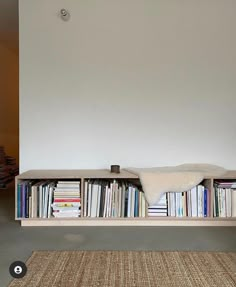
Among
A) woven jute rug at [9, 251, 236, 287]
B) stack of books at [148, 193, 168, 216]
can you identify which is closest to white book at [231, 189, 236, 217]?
stack of books at [148, 193, 168, 216]

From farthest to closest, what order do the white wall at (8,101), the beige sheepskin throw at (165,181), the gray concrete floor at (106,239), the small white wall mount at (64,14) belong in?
the white wall at (8,101)
the small white wall mount at (64,14)
the beige sheepskin throw at (165,181)
the gray concrete floor at (106,239)

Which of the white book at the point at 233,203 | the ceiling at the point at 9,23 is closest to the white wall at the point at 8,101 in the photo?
the ceiling at the point at 9,23

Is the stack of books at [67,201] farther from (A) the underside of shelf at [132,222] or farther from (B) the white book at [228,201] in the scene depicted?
(B) the white book at [228,201]

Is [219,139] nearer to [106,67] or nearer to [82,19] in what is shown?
[106,67]

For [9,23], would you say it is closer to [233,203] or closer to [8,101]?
[8,101]

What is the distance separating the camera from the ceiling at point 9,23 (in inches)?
135

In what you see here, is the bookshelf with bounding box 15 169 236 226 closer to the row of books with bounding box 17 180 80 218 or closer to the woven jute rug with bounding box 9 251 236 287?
the row of books with bounding box 17 180 80 218

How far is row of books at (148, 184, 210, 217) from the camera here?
108 inches

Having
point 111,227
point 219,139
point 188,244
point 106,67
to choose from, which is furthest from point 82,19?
point 188,244

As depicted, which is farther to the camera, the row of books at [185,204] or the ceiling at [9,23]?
the ceiling at [9,23]

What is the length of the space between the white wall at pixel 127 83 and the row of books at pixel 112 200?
0.44 metres

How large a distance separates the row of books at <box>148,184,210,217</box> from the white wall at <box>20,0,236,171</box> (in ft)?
1.50

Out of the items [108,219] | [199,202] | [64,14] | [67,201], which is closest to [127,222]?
[108,219]

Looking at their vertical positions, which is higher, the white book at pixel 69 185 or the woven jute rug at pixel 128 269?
the white book at pixel 69 185
